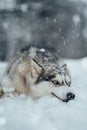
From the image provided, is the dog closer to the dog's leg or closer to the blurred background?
the dog's leg

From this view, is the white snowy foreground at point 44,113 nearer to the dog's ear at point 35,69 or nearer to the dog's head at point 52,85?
the dog's head at point 52,85

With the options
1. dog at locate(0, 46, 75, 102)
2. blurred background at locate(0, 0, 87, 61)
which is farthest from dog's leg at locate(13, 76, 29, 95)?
blurred background at locate(0, 0, 87, 61)

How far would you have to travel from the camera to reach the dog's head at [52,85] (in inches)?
120

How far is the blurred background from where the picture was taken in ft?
13.1

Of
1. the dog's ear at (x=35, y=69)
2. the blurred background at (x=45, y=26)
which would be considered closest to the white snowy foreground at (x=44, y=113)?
the dog's ear at (x=35, y=69)

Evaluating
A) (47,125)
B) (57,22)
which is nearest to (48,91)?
(47,125)

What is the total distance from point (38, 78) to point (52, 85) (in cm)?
11

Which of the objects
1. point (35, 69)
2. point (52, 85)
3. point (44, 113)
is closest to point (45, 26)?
point (35, 69)

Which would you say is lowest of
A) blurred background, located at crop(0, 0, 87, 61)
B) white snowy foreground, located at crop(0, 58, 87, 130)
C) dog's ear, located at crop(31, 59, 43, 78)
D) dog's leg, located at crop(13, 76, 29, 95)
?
white snowy foreground, located at crop(0, 58, 87, 130)

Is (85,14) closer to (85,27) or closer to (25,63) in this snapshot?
(85,27)

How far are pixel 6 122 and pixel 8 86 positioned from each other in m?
0.38

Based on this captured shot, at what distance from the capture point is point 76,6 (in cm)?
436

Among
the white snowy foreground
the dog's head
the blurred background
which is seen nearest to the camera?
the white snowy foreground

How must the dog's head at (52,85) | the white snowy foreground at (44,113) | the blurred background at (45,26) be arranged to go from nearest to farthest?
the white snowy foreground at (44,113), the dog's head at (52,85), the blurred background at (45,26)
